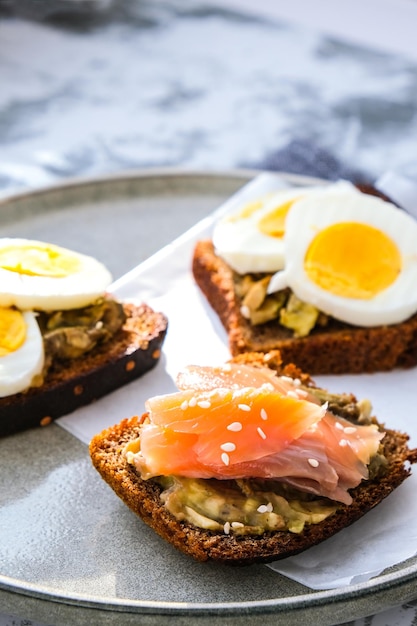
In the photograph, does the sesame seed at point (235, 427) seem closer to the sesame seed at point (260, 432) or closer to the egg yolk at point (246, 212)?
the sesame seed at point (260, 432)

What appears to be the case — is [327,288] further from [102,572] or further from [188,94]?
[188,94]

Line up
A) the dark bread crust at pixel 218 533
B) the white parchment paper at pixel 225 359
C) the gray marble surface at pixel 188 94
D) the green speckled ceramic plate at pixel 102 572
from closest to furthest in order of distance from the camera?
the green speckled ceramic plate at pixel 102 572
the dark bread crust at pixel 218 533
the white parchment paper at pixel 225 359
the gray marble surface at pixel 188 94

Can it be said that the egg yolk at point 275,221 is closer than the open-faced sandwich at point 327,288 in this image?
No

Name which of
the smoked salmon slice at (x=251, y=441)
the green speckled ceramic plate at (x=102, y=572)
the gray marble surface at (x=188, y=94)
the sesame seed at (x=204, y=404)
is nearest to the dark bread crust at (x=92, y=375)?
the green speckled ceramic plate at (x=102, y=572)

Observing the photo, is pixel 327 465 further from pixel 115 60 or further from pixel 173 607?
pixel 115 60

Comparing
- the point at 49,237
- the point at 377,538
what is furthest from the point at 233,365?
the point at 49,237

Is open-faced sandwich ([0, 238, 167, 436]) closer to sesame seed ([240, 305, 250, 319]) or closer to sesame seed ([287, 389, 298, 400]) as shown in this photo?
sesame seed ([240, 305, 250, 319])

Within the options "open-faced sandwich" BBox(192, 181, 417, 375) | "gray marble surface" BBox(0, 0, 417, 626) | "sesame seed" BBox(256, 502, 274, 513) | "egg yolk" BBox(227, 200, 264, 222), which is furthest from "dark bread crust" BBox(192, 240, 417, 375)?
"gray marble surface" BBox(0, 0, 417, 626)

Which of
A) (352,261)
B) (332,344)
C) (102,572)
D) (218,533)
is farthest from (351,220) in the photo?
(102,572)
